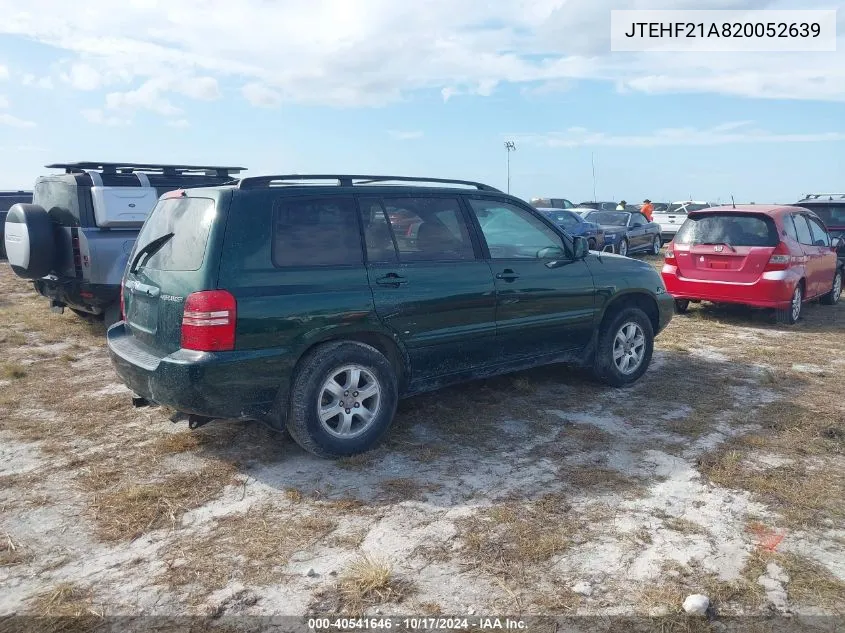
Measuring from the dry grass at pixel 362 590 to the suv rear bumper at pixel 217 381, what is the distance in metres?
1.35

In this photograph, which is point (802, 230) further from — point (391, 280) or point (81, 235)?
point (81, 235)

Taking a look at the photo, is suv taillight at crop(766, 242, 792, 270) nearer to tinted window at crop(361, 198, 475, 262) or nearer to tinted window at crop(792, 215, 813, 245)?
tinted window at crop(792, 215, 813, 245)

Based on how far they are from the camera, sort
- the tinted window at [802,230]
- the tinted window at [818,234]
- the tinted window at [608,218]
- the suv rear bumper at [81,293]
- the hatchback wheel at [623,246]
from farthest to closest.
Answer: the tinted window at [608,218] < the hatchback wheel at [623,246] < the tinted window at [818,234] < the tinted window at [802,230] < the suv rear bumper at [81,293]

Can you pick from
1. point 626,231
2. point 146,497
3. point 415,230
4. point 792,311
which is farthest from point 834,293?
point 146,497

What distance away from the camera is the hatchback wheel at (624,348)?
20.4 feet

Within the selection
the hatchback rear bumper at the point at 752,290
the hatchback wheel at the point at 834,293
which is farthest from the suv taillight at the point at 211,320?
the hatchback wheel at the point at 834,293

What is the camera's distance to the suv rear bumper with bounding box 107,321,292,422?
13.3 ft

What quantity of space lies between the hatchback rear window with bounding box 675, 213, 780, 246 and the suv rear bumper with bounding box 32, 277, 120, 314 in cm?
752

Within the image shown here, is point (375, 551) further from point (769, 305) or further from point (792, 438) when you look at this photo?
point (769, 305)

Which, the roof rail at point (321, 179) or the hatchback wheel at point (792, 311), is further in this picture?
the hatchback wheel at point (792, 311)

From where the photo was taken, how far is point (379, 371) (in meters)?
4.67

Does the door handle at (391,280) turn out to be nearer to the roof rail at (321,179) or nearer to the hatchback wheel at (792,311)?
the roof rail at (321,179)

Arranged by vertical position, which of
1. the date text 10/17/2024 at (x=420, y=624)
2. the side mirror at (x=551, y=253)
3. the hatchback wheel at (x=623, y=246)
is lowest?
the date text 10/17/2024 at (x=420, y=624)

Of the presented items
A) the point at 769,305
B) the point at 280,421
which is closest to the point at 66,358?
the point at 280,421
